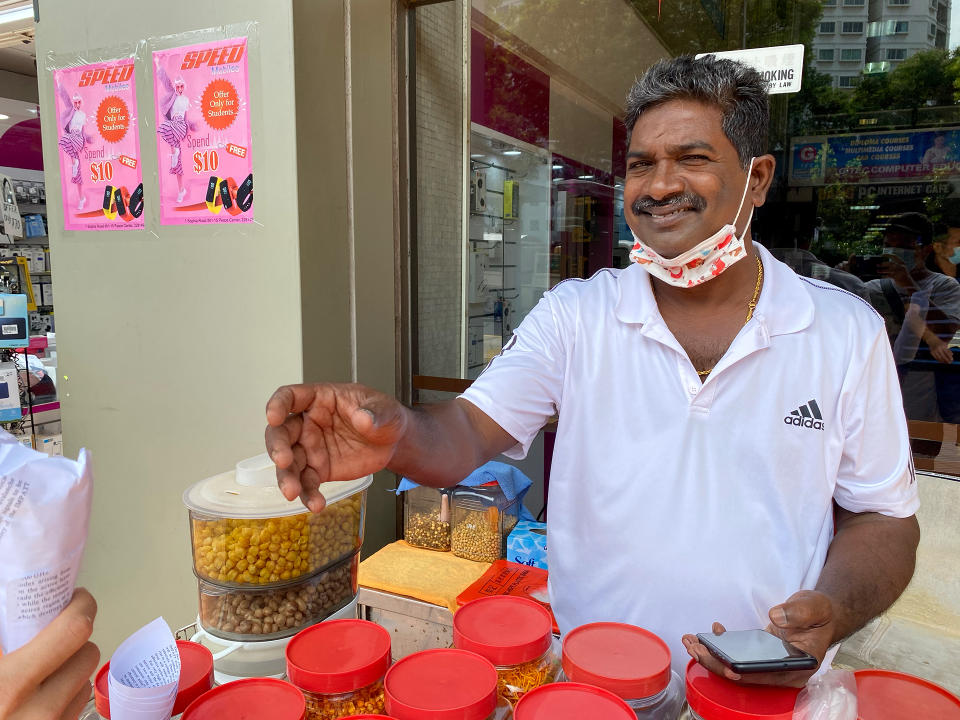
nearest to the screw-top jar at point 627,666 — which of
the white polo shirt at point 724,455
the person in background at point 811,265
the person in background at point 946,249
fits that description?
the white polo shirt at point 724,455

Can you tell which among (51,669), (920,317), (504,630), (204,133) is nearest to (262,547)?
(504,630)

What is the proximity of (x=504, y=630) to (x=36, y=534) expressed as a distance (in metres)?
0.65

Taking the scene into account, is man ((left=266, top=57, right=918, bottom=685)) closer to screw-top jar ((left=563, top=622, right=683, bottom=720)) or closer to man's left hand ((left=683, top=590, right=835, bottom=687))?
man's left hand ((left=683, top=590, right=835, bottom=687))

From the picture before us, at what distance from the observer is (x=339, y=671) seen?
909mm

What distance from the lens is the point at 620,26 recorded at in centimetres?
306

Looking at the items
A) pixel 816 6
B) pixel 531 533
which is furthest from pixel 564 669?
pixel 816 6

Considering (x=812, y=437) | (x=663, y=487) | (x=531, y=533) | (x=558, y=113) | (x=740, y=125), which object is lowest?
(x=531, y=533)

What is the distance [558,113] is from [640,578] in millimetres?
2575

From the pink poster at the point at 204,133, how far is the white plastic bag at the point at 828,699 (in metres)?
2.51

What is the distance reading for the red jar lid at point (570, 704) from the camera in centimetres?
83

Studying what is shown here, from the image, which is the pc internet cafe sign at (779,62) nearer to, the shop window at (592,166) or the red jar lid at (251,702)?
the shop window at (592,166)

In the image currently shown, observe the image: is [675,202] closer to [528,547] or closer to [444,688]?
[444,688]

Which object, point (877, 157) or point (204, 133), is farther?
point (204, 133)

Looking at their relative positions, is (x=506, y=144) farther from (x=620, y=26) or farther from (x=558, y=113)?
(x=620, y=26)
